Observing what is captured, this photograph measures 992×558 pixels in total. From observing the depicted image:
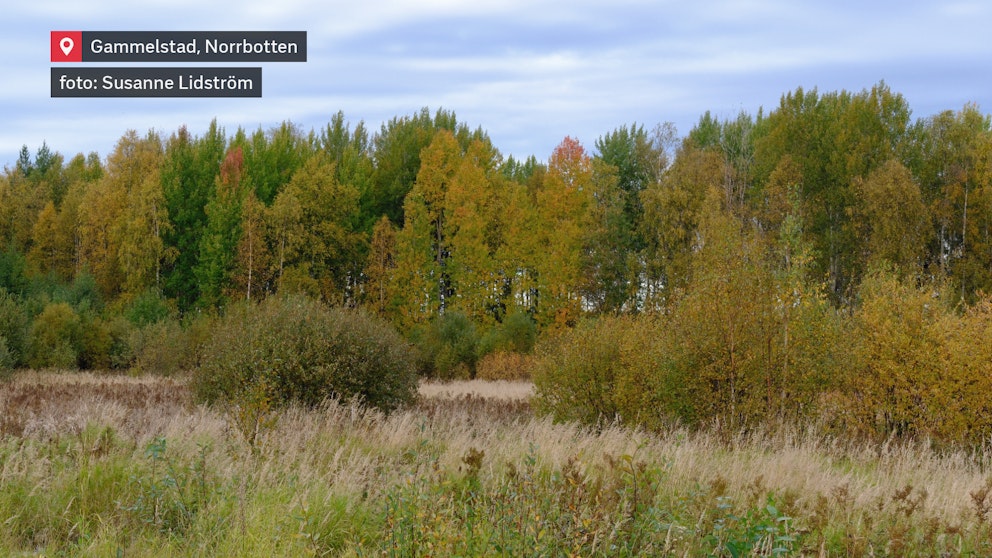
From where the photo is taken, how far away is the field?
5434mm

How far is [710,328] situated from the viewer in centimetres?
1380

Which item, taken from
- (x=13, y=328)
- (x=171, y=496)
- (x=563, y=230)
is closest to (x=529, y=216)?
(x=563, y=230)

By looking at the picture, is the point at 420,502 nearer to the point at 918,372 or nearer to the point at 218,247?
the point at 918,372

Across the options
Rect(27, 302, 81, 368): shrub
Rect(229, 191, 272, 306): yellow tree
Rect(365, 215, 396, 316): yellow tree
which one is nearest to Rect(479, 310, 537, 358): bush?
Rect(365, 215, 396, 316): yellow tree

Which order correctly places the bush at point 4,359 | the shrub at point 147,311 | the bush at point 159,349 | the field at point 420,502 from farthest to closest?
1. the shrub at point 147,311
2. the bush at point 159,349
3. the bush at point 4,359
4. the field at point 420,502

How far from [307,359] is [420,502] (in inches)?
363

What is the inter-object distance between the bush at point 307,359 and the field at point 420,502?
5.24 metres

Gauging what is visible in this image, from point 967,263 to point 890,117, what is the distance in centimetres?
831

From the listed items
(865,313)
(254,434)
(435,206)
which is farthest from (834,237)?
(254,434)

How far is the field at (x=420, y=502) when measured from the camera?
5.43 meters

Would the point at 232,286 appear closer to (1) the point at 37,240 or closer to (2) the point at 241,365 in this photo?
(1) the point at 37,240

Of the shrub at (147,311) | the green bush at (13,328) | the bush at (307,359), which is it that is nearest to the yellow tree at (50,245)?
the shrub at (147,311)

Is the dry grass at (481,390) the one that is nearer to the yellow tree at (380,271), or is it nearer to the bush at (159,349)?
the bush at (159,349)

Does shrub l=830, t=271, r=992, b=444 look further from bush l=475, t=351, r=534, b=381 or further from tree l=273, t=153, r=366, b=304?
tree l=273, t=153, r=366, b=304
